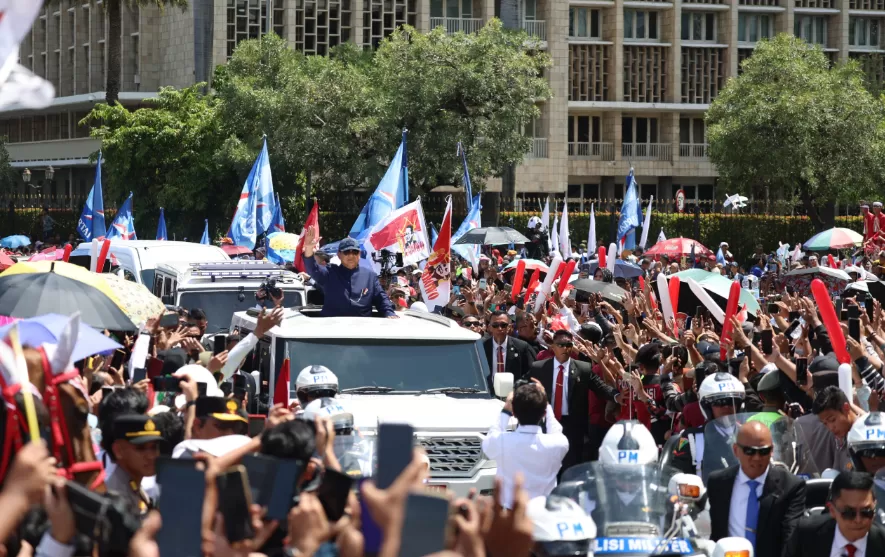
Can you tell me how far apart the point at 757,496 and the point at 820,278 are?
12.9 meters

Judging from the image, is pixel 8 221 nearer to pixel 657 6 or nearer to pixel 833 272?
pixel 657 6

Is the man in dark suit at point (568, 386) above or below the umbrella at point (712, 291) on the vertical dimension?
below

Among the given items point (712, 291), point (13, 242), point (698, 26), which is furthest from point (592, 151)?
point (712, 291)

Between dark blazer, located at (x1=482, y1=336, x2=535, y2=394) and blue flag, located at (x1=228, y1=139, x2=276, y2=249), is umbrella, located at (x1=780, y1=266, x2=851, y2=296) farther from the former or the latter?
blue flag, located at (x1=228, y1=139, x2=276, y2=249)

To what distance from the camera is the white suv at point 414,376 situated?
32.1ft

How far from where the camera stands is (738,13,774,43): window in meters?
65.4

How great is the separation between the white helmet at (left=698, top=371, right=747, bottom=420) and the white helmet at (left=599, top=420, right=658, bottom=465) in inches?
69.8

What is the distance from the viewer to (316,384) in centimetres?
838

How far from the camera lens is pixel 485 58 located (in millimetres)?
40312

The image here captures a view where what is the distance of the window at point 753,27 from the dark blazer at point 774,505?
200 feet

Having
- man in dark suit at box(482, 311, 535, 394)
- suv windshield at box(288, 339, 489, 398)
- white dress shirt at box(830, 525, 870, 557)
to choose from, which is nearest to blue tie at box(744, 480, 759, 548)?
white dress shirt at box(830, 525, 870, 557)

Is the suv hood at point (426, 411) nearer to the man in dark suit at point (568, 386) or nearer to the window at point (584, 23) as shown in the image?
the man in dark suit at point (568, 386)

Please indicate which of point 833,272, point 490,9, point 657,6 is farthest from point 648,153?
point 833,272

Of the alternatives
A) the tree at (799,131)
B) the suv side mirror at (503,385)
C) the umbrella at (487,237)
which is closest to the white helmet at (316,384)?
the suv side mirror at (503,385)
